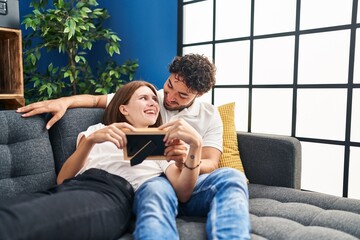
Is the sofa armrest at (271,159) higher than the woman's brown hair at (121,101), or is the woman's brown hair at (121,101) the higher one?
the woman's brown hair at (121,101)

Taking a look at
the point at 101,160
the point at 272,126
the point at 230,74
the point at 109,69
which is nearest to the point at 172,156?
the point at 101,160

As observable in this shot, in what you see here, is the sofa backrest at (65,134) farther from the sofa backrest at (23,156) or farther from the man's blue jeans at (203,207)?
the man's blue jeans at (203,207)

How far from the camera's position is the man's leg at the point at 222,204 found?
1.04 m

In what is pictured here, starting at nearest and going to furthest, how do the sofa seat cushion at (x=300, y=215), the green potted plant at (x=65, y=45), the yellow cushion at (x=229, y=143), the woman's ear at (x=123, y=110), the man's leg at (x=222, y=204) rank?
1. the man's leg at (x=222, y=204)
2. the sofa seat cushion at (x=300, y=215)
3. the woman's ear at (x=123, y=110)
4. the yellow cushion at (x=229, y=143)
5. the green potted plant at (x=65, y=45)

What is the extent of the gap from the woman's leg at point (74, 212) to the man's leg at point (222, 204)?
0.28 m

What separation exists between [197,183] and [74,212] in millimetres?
542

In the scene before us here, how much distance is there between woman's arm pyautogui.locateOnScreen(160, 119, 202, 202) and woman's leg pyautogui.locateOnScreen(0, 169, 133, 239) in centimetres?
20

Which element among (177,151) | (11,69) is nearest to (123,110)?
(177,151)

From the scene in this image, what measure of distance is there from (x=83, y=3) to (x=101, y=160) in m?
1.62

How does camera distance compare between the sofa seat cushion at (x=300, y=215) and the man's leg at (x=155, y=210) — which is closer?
the man's leg at (x=155, y=210)

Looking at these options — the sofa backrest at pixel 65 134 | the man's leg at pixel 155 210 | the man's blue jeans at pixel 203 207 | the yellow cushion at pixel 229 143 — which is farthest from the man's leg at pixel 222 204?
the sofa backrest at pixel 65 134

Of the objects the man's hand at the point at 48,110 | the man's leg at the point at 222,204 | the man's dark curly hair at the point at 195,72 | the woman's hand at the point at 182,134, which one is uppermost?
the man's dark curly hair at the point at 195,72

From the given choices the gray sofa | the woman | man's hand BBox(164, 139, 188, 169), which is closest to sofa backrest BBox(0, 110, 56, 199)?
the gray sofa

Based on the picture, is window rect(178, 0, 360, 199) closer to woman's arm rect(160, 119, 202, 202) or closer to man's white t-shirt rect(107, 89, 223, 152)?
man's white t-shirt rect(107, 89, 223, 152)
